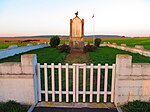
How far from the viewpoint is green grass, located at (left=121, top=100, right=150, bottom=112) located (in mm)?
4547

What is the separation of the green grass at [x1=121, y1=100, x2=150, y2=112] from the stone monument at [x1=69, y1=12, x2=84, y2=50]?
26.3 metres

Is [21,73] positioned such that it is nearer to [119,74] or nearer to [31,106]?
[31,106]

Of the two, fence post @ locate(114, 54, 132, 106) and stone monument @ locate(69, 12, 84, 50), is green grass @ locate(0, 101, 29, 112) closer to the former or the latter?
fence post @ locate(114, 54, 132, 106)

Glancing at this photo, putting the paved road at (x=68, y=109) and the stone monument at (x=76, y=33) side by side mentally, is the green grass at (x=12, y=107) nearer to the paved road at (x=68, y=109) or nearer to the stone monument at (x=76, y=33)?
the paved road at (x=68, y=109)

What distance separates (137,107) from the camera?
15.5 feet

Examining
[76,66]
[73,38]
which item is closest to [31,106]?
[76,66]

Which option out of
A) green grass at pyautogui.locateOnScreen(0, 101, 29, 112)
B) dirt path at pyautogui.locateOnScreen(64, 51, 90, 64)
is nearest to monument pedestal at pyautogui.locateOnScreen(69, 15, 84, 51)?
dirt path at pyautogui.locateOnScreen(64, 51, 90, 64)

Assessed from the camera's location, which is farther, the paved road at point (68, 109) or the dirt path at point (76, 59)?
the dirt path at point (76, 59)

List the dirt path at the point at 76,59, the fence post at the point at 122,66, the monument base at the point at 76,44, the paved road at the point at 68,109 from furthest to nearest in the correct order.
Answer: the monument base at the point at 76,44, the dirt path at the point at 76,59, the fence post at the point at 122,66, the paved road at the point at 68,109

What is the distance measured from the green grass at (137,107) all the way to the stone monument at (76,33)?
26.3m

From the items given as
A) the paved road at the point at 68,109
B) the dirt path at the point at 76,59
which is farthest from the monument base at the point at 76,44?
the paved road at the point at 68,109

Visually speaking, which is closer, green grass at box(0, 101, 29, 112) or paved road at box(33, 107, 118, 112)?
green grass at box(0, 101, 29, 112)

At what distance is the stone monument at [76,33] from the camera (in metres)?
31.2

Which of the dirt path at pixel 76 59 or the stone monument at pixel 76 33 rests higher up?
the stone monument at pixel 76 33
